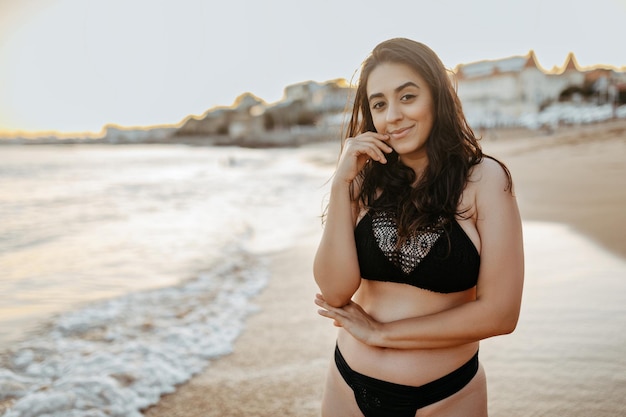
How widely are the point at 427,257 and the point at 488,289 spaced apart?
0.24 m

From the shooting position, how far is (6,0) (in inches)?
1123

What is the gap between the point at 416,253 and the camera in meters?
1.77

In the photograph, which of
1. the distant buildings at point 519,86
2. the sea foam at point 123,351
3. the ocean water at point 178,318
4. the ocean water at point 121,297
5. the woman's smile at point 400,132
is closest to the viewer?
the woman's smile at point 400,132

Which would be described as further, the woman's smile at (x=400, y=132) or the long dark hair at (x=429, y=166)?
the woman's smile at (x=400, y=132)

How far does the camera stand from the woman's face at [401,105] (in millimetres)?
1896

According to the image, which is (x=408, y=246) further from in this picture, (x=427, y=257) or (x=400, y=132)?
(x=400, y=132)

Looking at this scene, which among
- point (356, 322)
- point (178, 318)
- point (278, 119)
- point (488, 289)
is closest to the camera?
point (488, 289)

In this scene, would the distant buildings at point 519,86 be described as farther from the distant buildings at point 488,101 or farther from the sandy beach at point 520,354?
the sandy beach at point 520,354

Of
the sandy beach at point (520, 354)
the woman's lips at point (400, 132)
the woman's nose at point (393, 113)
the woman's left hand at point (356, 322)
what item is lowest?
the sandy beach at point (520, 354)

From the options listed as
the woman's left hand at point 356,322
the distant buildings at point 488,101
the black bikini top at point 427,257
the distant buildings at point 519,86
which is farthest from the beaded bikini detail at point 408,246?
the distant buildings at point 519,86

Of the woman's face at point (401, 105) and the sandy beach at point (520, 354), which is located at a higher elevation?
the woman's face at point (401, 105)

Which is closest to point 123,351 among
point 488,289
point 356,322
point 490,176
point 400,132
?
point 356,322

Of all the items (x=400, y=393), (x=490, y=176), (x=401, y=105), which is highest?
(x=401, y=105)

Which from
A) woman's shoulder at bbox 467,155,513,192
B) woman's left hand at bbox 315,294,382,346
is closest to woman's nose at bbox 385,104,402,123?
woman's shoulder at bbox 467,155,513,192
